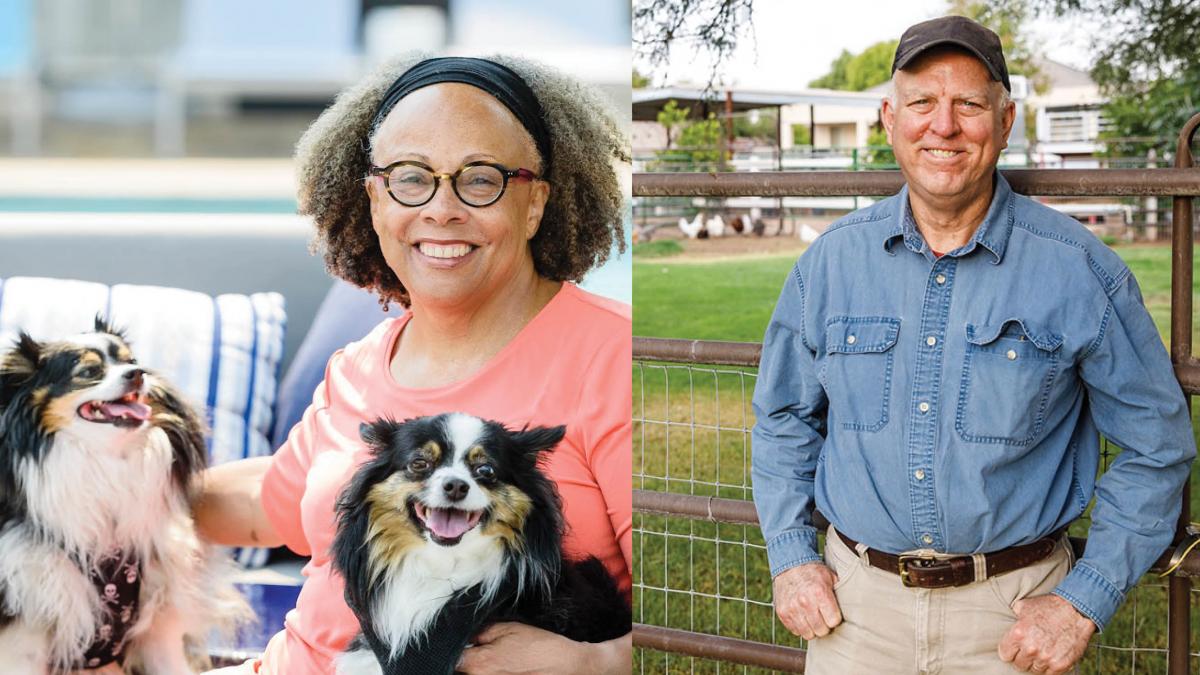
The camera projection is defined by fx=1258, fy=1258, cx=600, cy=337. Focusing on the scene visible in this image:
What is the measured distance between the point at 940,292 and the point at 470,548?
0.79 m

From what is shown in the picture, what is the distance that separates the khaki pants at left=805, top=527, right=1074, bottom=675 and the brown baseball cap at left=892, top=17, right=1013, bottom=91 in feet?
2.39

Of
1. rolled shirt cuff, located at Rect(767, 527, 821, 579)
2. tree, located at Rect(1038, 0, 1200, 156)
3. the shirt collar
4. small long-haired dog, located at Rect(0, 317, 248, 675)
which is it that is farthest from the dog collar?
tree, located at Rect(1038, 0, 1200, 156)

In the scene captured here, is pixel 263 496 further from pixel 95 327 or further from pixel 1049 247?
→ pixel 1049 247

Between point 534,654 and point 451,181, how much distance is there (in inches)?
24.6

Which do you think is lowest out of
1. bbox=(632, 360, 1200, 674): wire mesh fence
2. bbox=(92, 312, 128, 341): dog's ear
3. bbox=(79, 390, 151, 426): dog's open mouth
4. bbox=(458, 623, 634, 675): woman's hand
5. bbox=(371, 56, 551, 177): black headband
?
bbox=(632, 360, 1200, 674): wire mesh fence

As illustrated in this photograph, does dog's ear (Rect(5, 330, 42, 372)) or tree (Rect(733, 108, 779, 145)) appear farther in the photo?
tree (Rect(733, 108, 779, 145))

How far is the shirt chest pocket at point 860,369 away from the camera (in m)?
1.88

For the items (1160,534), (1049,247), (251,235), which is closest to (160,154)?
(251,235)

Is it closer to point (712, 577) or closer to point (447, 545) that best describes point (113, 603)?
point (447, 545)

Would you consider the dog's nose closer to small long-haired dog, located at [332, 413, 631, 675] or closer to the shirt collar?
small long-haired dog, located at [332, 413, 631, 675]

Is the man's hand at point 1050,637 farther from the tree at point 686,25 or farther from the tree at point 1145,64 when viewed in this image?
the tree at point 1145,64

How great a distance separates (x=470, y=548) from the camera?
1.56 meters

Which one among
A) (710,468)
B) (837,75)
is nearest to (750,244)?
(837,75)

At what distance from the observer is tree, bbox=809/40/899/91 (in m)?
5.79
